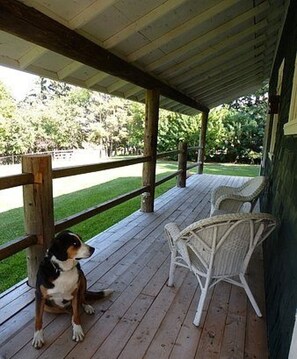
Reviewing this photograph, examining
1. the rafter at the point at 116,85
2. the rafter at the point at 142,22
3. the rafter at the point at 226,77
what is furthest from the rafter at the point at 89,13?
the rafter at the point at 226,77

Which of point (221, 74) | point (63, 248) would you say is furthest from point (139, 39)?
point (221, 74)

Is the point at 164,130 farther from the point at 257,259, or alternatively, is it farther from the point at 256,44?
the point at 257,259

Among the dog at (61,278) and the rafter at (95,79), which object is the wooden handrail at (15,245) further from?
the rafter at (95,79)

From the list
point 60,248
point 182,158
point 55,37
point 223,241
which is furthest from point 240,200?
point 182,158

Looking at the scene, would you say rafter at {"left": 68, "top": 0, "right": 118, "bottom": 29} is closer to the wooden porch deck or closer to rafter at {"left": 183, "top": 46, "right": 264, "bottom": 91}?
the wooden porch deck

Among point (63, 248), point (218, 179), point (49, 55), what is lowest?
point (218, 179)

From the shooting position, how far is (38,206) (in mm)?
2312

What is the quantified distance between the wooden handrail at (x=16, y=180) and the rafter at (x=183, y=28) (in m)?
1.97

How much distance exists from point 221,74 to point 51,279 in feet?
17.2

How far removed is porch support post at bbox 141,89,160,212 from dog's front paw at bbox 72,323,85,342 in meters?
3.05

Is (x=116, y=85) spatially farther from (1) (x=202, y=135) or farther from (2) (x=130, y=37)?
(1) (x=202, y=135)

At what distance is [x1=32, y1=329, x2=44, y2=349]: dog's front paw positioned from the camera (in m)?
1.80

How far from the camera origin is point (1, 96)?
1781cm

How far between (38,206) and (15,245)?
1.09 feet
